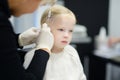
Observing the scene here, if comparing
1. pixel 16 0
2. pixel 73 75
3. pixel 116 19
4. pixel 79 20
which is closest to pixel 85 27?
pixel 79 20

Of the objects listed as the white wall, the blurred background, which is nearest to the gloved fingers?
the blurred background

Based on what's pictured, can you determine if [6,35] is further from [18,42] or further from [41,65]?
[18,42]

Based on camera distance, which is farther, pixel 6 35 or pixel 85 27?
pixel 85 27

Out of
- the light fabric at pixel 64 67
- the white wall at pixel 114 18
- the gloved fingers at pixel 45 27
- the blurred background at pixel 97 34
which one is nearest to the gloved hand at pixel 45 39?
the gloved fingers at pixel 45 27

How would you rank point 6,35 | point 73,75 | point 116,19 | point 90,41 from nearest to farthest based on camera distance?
point 6,35, point 73,75, point 90,41, point 116,19

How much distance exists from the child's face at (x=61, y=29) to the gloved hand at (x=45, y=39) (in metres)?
0.07

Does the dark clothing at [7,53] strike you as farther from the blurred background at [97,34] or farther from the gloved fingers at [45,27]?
the blurred background at [97,34]

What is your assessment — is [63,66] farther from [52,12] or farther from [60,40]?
[52,12]

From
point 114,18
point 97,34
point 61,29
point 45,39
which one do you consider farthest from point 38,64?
point 114,18

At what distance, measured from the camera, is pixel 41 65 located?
3.13 ft

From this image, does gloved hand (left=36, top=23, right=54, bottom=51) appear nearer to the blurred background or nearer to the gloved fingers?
the gloved fingers

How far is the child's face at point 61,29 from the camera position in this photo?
3.64 feet

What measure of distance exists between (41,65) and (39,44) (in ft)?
0.32

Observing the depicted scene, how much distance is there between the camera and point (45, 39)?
3.34 feet
